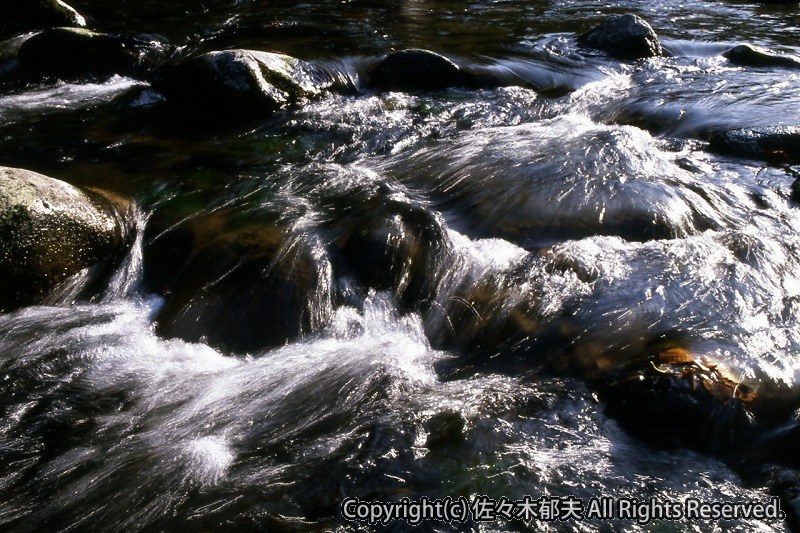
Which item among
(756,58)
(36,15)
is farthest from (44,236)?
(756,58)

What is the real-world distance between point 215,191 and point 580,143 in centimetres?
338

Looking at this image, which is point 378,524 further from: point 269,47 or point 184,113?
point 269,47

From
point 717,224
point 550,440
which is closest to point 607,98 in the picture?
point 717,224

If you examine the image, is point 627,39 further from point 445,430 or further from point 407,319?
point 445,430

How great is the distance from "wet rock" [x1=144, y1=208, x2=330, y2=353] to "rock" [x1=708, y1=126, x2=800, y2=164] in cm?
422

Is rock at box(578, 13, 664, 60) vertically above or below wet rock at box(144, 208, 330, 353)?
above

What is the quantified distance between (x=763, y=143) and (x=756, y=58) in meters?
3.39

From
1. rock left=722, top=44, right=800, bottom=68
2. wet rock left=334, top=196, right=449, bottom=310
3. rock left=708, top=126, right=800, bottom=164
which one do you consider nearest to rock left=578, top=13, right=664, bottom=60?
rock left=722, top=44, right=800, bottom=68

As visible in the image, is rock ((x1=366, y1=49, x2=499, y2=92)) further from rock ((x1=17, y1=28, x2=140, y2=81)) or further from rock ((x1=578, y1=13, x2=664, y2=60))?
rock ((x1=17, y1=28, x2=140, y2=81))

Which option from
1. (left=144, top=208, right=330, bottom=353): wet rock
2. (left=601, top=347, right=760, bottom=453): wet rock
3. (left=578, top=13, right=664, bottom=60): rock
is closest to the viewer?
(left=601, top=347, right=760, bottom=453): wet rock

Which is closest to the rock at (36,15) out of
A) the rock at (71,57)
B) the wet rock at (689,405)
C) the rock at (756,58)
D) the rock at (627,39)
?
the rock at (71,57)

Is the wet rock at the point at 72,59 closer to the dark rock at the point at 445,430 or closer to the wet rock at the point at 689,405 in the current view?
the dark rock at the point at 445,430

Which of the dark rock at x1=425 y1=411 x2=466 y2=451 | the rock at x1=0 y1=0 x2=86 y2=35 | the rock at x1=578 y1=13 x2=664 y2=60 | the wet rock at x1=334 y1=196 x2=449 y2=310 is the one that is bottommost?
the dark rock at x1=425 y1=411 x2=466 y2=451

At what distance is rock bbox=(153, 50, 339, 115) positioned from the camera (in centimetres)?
748
